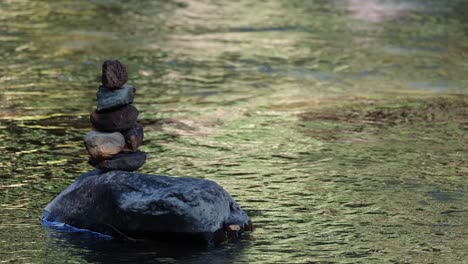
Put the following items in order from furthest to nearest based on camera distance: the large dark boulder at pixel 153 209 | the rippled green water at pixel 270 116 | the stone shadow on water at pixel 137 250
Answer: the rippled green water at pixel 270 116 → the large dark boulder at pixel 153 209 → the stone shadow on water at pixel 137 250

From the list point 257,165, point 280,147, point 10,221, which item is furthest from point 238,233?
point 280,147

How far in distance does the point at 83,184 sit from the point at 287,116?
468 cm

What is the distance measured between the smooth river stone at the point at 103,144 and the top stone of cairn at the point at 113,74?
1.16ft

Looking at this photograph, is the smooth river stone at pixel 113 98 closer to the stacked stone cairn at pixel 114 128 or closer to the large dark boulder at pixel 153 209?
the stacked stone cairn at pixel 114 128

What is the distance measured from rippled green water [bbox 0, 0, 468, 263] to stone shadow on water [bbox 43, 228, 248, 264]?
0.07ft

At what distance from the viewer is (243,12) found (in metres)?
19.9

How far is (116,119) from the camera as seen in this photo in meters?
8.22

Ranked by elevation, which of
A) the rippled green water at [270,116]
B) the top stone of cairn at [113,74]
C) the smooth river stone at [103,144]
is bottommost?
the rippled green water at [270,116]

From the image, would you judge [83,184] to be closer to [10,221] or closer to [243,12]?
[10,221]

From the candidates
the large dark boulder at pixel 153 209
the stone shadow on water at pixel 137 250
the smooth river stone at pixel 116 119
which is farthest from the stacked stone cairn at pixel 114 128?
the stone shadow on water at pixel 137 250

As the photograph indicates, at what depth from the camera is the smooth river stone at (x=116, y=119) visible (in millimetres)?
8227

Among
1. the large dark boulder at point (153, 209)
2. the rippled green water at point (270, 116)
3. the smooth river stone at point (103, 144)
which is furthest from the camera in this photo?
the smooth river stone at point (103, 144)

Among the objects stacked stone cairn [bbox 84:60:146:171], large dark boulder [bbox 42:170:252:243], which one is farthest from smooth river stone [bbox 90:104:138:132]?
large dark boulder [bbox 42:170:252:243]

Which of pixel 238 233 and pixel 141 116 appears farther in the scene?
pixel 141 116
